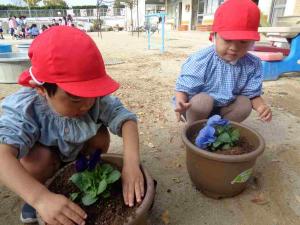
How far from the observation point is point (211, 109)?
5.98 ft

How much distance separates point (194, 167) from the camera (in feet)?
4.97

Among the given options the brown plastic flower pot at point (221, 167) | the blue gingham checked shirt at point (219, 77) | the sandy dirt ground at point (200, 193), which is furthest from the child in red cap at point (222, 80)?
the sandy dirt ground at point (200, 193)

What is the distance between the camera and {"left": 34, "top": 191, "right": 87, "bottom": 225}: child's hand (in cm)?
92

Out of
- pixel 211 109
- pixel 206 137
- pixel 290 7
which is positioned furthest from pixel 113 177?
pixel 290 7

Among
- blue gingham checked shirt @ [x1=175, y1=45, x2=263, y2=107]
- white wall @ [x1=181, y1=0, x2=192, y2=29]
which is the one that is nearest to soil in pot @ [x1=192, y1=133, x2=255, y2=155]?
blue gingham checked shirt @ [x1=175, y1=45, x2=263, y2=107]

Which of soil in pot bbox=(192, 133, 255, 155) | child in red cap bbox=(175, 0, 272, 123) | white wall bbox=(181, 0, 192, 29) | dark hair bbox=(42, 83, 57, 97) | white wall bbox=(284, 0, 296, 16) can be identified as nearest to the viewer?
dark hair bbox=(42, 83, 57, 97)

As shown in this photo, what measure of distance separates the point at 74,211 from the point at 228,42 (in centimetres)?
125

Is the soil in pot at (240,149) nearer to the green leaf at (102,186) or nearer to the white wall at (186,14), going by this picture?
the green leaf at (102,186)

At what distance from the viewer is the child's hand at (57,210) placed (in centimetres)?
92

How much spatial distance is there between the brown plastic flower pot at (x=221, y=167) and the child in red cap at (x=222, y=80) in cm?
23

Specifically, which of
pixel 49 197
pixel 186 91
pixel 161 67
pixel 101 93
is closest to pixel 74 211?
pixel 49 197

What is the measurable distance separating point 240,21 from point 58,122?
1.10 meters

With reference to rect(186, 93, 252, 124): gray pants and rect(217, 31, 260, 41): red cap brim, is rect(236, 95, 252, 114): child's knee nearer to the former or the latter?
rect(186, 93, 252, 124): gray pants

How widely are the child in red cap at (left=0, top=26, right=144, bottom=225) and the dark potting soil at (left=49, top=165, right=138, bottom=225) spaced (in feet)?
0.19
